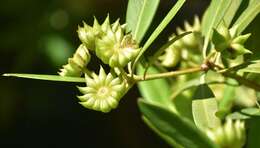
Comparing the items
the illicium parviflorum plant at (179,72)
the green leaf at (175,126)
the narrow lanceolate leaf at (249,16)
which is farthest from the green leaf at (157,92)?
the green leaf at (175,126)

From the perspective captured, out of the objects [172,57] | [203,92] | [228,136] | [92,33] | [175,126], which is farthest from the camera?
[172,57]

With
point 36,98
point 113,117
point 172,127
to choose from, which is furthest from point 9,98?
point 172,127

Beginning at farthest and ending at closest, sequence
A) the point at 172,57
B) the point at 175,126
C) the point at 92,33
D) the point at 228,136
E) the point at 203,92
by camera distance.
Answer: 1. the point at 172,57
2. the point at 228,136
3. the point at 203,92
4. the point at 92,33
5. the point at 175,126

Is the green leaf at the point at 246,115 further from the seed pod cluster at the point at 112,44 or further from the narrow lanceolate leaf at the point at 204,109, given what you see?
the seed pod cluster at the point at 112,44

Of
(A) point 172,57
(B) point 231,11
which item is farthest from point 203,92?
(A) point 172,57

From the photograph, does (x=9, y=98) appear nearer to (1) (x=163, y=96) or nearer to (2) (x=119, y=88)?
(1) (x=163, y=96)

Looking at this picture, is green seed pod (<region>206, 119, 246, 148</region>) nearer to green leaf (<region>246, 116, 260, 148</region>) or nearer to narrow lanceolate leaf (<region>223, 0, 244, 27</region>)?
green leaf (<region>246, 116, 260, 148</region>)

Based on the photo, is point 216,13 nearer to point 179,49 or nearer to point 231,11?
point 231,11
